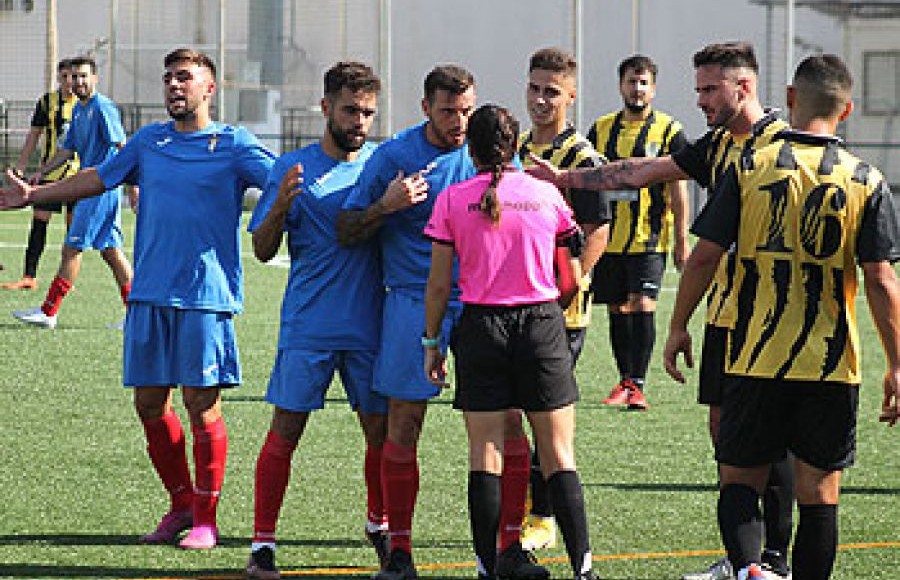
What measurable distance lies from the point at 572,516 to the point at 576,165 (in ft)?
6.51

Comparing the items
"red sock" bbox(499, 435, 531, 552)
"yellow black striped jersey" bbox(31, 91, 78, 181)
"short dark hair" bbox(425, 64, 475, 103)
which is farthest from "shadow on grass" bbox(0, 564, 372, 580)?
"yellow black striped jersey" bbox(31, 91, 78, 181)

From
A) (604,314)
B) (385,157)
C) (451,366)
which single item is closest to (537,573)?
(385,157)

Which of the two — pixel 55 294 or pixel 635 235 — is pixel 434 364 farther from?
pixel 55 294

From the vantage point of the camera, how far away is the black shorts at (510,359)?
21.3 feet

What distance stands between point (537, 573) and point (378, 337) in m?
1.05

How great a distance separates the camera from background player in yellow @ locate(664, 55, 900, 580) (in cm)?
597

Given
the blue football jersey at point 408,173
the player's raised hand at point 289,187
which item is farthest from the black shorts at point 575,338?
the player's raised hand at point 289,187

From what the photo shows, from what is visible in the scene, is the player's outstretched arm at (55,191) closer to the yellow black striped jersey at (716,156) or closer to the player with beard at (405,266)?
the player with beard at (405,266)

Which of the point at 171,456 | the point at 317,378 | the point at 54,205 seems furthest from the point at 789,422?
the point at 54,205

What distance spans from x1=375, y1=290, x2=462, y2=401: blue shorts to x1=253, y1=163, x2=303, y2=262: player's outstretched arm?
50cm

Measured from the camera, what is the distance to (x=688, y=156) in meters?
7.02

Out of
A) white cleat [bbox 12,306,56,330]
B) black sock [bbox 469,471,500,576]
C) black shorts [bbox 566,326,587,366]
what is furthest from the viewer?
white cleat [bbox 12,306,56,330]

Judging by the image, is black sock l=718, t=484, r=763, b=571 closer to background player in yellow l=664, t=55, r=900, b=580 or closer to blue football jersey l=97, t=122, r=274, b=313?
background player in yellow l=664, t=55, r=900, b=580

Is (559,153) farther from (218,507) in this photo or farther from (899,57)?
(899,57)
